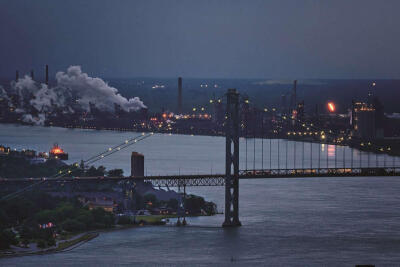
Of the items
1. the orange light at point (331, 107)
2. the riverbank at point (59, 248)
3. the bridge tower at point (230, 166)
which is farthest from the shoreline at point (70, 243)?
the orange light at point (331, 107)

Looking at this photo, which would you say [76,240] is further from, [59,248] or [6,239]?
[6,239]

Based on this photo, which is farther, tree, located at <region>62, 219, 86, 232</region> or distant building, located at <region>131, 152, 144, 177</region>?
distant building, located at <region>131, 152, 144, 177</region>

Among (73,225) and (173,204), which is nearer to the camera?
(73,225)

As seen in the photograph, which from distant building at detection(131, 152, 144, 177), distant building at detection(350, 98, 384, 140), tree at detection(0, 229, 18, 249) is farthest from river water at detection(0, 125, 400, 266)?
distant building at detection(350, 98, 384, 140)

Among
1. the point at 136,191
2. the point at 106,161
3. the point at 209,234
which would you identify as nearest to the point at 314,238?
the point at 209,234

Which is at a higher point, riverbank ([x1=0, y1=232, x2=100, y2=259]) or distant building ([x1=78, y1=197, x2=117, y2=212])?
distant building ([x1=78, y1=197, x2=117, y2=212])

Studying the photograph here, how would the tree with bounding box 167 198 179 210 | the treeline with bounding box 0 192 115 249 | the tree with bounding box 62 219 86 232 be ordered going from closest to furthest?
the treeline with bounding box 0 192 115 249, the tree with bounding box 62 219 86 232, the tree with bounding box 167 198 179 210

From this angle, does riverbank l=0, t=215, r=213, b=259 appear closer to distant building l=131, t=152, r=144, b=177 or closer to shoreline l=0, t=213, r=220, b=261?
shoreline l=0, t=213, r=220, b=261

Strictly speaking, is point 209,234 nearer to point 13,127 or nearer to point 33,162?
point 33,162

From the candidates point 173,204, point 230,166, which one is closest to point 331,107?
point 173,204
